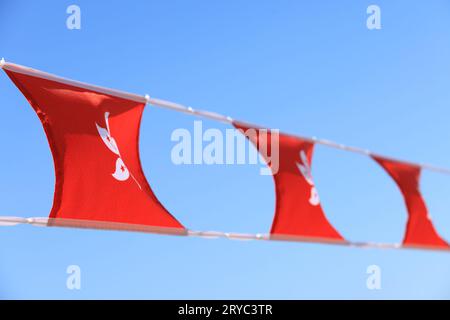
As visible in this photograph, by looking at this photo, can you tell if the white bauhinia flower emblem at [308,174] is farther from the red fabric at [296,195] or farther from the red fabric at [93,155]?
the red fabric at [93,155]

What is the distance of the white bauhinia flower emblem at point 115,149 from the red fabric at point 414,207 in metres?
4.67

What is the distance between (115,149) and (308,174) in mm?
2923

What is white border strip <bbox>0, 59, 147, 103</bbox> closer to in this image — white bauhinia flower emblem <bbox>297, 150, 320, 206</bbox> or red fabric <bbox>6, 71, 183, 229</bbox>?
red fabric <bbox>6, 71, 183, 229</bbox>

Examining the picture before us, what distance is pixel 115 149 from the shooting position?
4691 mm

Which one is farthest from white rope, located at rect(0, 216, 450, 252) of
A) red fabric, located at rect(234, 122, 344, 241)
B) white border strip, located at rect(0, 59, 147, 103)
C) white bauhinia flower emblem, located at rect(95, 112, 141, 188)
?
white border strip, located at rect(0, 59, 147, 103)

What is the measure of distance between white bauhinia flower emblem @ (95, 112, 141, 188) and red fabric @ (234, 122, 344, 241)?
1.75 metres

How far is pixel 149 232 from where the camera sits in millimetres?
4543

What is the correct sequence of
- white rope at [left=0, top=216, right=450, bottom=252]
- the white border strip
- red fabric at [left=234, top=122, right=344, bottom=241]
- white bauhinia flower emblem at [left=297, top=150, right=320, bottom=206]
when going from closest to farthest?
white rope at [left=0, top=216, right=450, bottom=252], the white border strip, red fabric at [left=234, top=122, right=344, bottom=241], white bauhinia flower emblem at [left=297, top=150, right=320, bottom=206]

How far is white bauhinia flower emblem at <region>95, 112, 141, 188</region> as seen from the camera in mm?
4613

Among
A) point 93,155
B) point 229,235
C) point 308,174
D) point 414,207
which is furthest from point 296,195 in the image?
point 414,207

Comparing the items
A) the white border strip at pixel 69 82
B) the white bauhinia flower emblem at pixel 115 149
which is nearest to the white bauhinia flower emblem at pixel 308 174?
the white border strip at pixel 69 82

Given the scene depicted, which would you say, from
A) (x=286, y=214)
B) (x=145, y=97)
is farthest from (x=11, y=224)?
(x=286, y=214)

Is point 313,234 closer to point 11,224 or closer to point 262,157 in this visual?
point 262,157
